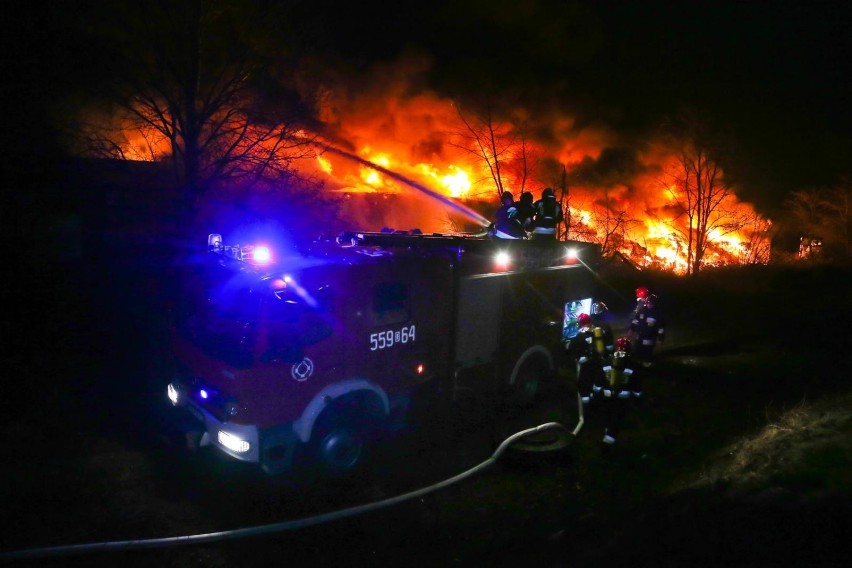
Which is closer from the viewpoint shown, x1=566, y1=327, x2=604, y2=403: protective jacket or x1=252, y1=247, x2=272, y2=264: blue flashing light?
x1=252, y1=247, x2=272, y2=264: blue flashing light

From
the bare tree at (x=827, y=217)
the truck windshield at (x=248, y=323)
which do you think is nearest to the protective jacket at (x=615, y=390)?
the truck windshield at (x=248, y=323)

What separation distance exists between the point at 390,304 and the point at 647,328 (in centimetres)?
525

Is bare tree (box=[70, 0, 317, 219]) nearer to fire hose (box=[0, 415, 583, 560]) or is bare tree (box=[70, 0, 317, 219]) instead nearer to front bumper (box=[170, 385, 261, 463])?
front bumper (box=[170, 385, 261, 463])

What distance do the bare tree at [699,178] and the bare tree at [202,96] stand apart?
15654 mm

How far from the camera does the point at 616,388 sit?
20.2 ft

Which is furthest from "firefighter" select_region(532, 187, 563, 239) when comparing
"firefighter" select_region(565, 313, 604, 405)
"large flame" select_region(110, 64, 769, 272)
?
"large flame" select_region(110, 64, 769, 272)

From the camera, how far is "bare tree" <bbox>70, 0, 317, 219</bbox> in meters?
10.5

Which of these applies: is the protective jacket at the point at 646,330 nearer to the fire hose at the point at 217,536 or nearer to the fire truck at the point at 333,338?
the fire truck at the point at 333,338

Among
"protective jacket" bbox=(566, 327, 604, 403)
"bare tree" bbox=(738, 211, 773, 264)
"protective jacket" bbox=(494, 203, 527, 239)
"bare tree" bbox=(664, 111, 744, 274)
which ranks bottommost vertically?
"protective jacket" bbox=(566, 327, 604, 403)

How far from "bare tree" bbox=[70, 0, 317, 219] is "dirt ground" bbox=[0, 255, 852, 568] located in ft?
14.5

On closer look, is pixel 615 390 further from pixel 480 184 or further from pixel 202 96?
pixel 480 184

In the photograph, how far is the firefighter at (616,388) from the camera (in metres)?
6.07

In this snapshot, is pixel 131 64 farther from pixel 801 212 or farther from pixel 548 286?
pixel 801 212

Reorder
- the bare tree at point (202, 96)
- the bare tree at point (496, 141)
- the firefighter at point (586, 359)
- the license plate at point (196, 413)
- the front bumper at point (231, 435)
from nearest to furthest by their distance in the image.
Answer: the front bumper at point (231, 435), the license plate at point (196, 413), the firefighter at point (586, 359), the bare tree at point (202, 96), the bare tree at point (496, 141)
